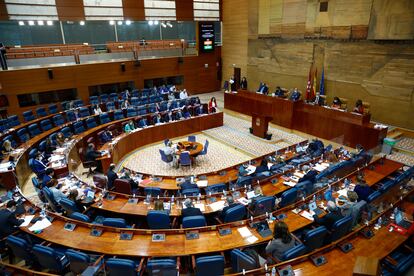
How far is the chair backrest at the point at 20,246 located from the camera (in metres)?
5.07

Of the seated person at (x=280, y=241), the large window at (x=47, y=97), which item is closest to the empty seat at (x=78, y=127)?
the large window at (x=47, y=97)

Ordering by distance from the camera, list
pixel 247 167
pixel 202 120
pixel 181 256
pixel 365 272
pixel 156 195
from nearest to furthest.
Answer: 1. pixel 365 272
2. pixel 181 256
3. pixel 156 195
4. pixel 247 167
5. pixel 202 120

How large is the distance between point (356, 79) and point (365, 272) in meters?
12.8

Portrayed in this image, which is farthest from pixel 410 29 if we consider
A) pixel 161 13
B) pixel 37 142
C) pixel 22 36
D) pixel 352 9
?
pixel 22 36

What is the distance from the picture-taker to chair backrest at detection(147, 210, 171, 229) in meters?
5.75

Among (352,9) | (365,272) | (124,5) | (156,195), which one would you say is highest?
(124,5)

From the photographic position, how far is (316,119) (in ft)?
41.7

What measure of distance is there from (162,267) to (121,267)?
0.67 meters

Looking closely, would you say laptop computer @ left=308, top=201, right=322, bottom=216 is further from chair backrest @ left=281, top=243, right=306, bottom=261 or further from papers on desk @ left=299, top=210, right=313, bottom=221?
chair backrest @ left=281, top=243, right=306, bottom=261

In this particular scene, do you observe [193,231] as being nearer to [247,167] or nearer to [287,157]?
[247,167]

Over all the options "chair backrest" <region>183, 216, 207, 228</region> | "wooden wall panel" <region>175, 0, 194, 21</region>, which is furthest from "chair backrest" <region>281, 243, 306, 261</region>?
"wooden wall panel" <region>175, 0, 194, 21</region>

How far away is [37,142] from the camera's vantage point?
10320mm

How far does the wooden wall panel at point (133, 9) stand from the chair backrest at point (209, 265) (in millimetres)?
16503

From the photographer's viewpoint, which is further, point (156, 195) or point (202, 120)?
point (202, 120)
